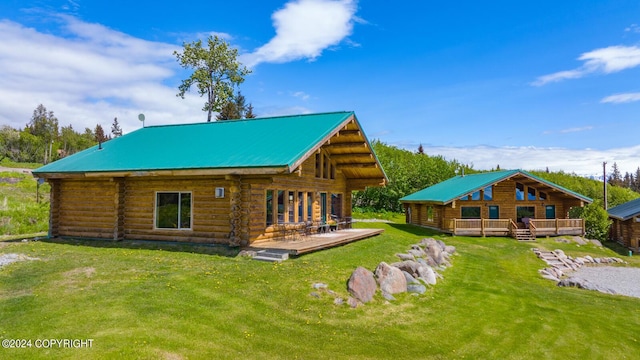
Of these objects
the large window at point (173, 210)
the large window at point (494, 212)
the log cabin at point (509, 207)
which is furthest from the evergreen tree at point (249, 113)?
the large window at point (173, 210)

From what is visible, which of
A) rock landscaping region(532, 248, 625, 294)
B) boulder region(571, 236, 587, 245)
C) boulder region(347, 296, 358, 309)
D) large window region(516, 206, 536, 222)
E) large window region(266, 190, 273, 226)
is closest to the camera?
boulder region(347, 296, 358, 309)

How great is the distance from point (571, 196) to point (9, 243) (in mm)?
34688

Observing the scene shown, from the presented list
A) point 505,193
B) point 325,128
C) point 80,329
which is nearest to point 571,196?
point 505,193

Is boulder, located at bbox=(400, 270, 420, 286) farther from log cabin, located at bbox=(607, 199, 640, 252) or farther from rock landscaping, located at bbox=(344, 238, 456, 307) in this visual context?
log cabin, located at bbox=(607, 199, 640, 252)

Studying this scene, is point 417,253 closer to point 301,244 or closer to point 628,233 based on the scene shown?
point 301,244

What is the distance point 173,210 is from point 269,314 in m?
8.43

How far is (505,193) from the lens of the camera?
30.7 meters

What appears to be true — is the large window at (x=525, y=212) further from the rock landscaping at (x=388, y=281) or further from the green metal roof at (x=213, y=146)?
the green metal roof at (x=213, y=146)

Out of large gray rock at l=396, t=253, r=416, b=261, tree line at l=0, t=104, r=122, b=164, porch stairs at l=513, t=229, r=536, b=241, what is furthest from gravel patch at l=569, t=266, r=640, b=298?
tree line at l=0, t=104, r=122, b=164

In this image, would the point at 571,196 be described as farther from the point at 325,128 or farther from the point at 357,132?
the point at 325,128

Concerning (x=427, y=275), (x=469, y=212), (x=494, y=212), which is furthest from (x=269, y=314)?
(x=494, y=212)

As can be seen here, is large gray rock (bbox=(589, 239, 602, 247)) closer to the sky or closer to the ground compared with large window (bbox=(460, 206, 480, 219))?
closer to the ground

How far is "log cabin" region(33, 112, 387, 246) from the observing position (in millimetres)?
14141

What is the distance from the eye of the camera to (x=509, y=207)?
30750 millimetres
